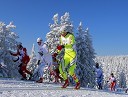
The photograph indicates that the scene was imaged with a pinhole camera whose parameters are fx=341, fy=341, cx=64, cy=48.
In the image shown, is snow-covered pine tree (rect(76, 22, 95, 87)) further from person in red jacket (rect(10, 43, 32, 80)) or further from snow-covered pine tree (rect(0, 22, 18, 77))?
person in red jacket (rect(10, 43, 32, 80))

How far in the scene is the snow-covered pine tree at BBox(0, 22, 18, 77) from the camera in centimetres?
4344

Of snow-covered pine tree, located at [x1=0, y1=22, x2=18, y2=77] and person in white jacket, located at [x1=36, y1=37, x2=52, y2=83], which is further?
snow-covered pine tree, located at [x1=0, y1=22, x2=18, y2=77]

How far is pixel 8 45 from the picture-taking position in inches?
1763

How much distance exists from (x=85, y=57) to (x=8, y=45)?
10.5 metres

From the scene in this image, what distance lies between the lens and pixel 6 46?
4469cm

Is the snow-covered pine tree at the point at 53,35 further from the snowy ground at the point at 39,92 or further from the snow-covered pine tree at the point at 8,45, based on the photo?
the snowy ground at the point at 39,92

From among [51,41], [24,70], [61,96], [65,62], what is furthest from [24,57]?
[51,41]

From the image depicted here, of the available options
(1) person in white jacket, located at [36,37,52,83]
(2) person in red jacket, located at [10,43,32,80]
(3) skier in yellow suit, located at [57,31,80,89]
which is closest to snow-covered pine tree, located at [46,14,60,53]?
(2) person in red jacket, located at [10,43,32,80]

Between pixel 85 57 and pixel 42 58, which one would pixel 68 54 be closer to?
pixel 42 58

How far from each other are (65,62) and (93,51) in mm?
35614

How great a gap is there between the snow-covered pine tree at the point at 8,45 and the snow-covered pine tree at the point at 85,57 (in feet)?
28.2

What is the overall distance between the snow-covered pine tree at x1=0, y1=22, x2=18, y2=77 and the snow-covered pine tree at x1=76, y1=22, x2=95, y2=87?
860cm

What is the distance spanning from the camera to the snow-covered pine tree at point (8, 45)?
4344 cm

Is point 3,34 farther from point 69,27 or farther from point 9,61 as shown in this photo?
point 69,27
